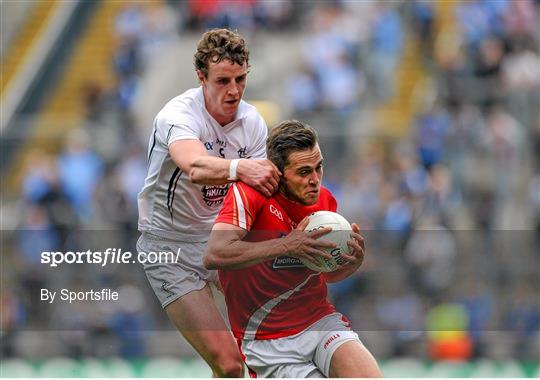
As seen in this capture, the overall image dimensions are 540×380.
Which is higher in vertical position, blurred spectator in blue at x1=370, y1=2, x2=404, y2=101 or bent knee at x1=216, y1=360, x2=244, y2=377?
blurred spectator in blue at x1=370, y1=2, x2=404, y2=101

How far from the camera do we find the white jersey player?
6.38m

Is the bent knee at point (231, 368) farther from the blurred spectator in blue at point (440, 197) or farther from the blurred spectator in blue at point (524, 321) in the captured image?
the blurred spectator in blue at point (440, 197)

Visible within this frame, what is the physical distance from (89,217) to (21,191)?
2010 millimetres

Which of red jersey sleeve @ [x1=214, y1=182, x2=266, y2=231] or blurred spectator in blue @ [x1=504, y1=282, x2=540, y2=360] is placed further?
blurred spectator in blue @ [x1=504, y1=282, x2=540, y2=360]

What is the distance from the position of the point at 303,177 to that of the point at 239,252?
47 cm

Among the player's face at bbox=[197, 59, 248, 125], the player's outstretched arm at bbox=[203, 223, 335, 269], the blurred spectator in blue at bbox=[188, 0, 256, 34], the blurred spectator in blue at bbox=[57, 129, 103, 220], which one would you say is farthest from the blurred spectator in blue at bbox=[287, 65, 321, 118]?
the player's outstretched arm at bbox=[203, 223, 335, 269]

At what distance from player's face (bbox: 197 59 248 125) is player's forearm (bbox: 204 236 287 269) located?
82 cm

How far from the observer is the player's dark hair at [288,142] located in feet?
19.6

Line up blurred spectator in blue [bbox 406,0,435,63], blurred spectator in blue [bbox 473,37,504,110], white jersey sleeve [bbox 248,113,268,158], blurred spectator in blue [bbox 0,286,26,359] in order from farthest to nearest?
blurred spectator in blue [bbox 406,0,435,63]
blurred spectator in blue [bbox 473,37,504,110]
blurred spectator in blue [bbox 0,286,26,359]
white jersey sleeve [bbox 248,113,268,158]

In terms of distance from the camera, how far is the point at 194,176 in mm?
6152

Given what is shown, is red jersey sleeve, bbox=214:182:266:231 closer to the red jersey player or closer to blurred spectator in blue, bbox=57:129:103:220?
the red jersey player

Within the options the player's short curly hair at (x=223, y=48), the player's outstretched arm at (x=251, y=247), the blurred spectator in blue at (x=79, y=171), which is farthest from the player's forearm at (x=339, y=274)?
the blurred spectator in blue at (x=79, y=171)

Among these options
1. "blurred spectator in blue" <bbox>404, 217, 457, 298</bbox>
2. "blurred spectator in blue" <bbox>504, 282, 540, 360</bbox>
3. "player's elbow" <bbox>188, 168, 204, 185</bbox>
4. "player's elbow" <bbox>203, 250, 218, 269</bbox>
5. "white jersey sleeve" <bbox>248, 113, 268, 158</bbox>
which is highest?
"white jersey sleeve" <bbox>248, 113, 268, 158</bbox>

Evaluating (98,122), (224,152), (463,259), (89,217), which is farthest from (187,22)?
(224,152)
